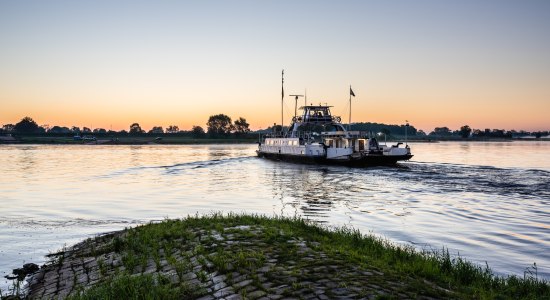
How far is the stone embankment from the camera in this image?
8.84m

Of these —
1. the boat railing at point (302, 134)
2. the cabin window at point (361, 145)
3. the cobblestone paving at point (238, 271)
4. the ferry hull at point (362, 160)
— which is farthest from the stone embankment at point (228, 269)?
the boat railing at point (302, 134)

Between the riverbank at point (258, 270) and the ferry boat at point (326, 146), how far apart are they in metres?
49.4

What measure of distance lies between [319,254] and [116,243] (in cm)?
727

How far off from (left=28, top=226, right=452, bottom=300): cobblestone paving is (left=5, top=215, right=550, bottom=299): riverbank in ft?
0.08

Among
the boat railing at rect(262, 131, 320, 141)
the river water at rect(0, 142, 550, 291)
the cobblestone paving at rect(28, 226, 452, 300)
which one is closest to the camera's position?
the cobblestone paving at rect(28, 226, 452, 300)

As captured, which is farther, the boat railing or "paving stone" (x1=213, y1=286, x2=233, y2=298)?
the boat railing

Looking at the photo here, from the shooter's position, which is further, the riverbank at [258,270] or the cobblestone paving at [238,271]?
the riverbank at [258,270]

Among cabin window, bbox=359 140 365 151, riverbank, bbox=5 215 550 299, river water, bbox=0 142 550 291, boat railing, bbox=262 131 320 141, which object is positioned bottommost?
river water, bbox=0 142 550 291

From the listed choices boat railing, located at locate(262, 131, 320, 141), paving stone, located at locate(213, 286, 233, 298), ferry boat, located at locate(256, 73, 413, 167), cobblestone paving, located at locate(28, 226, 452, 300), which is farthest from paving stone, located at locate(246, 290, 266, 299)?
boat railing, located at locate(262, 131, 320, 141)

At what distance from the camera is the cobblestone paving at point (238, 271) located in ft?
28.8

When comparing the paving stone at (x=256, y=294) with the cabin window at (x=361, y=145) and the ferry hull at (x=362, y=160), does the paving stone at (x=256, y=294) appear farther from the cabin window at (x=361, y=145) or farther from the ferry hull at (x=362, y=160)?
the cabin window at (x=361, y=145)

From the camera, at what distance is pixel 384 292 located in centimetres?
860

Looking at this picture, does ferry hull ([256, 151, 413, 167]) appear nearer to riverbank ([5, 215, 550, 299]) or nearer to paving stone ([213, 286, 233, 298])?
riverbank ([5, 215, 550, 299])

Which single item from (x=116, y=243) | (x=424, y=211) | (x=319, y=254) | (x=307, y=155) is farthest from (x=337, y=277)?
(x=307, y=155)
